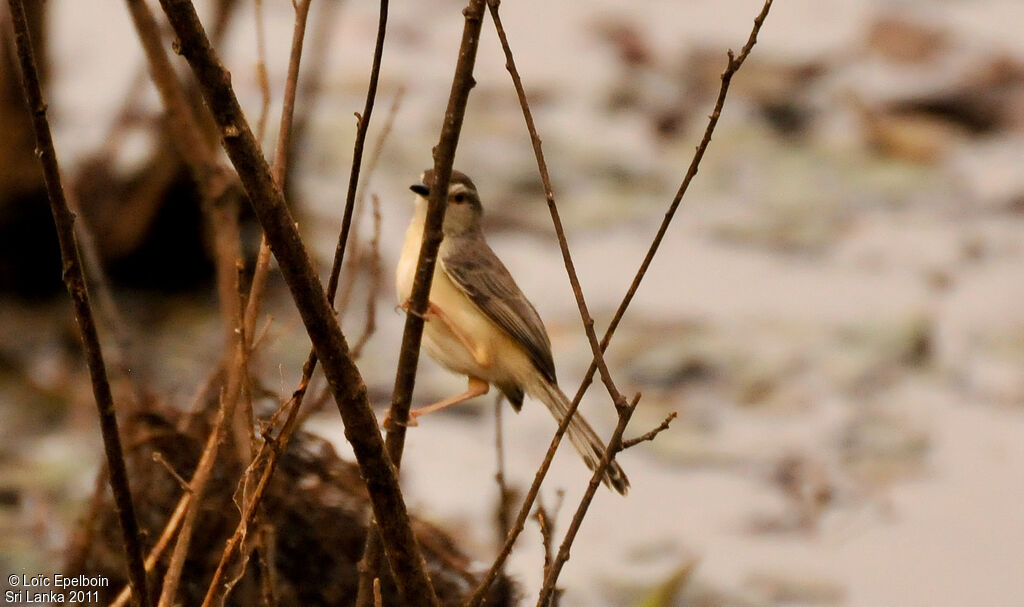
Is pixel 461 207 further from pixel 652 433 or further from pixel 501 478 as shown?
pixel 652 433

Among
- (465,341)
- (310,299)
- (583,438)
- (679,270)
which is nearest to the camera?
(310,299)

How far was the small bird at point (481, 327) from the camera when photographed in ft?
9.41

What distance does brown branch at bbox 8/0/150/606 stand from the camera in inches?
61.4

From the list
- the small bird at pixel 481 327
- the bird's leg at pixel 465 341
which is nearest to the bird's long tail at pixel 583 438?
the small bird at pixel 481 327

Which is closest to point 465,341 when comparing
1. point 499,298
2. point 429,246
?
point 499,298

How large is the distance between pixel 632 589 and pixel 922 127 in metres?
4.09

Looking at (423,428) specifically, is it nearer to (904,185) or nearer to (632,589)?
(632,589)

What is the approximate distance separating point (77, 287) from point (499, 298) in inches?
57.1

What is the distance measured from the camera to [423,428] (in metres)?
4.97

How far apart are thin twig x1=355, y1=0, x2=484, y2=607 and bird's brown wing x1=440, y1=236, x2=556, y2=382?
96cm

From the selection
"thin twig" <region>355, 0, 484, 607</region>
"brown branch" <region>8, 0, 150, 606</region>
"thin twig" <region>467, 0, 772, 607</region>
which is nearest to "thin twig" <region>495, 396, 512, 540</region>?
"thin twig" <region>355, 0, 484, 607</region>

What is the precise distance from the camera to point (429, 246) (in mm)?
1802

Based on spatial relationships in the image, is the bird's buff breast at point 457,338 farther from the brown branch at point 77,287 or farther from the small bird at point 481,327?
the brown branch at point 77,287

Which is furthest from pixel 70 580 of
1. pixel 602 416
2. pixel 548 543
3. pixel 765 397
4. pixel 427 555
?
pixel 765 397
